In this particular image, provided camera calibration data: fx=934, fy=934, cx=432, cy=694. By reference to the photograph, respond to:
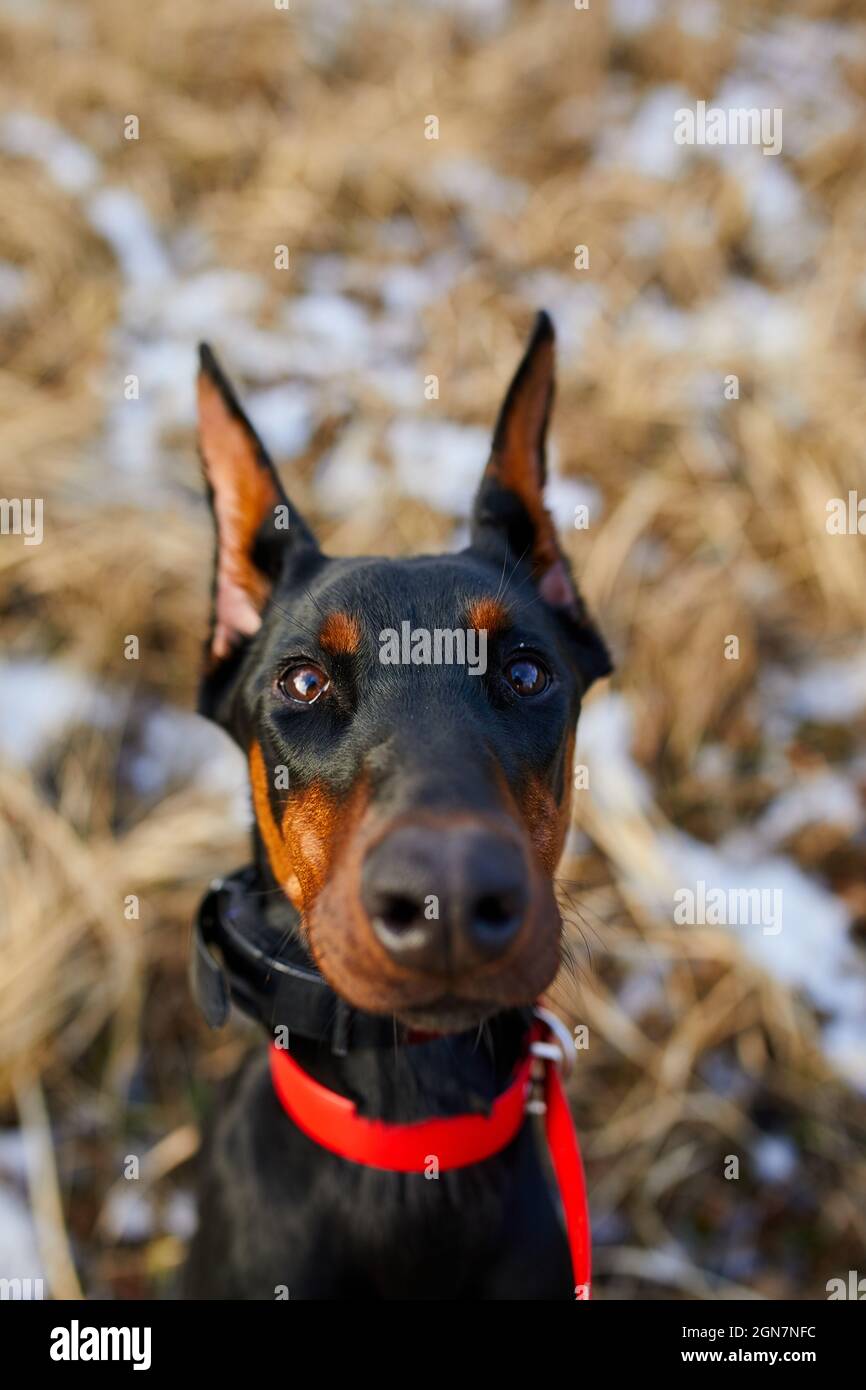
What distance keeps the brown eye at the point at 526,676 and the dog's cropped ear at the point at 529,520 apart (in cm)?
30

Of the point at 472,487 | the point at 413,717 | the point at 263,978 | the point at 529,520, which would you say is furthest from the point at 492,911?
the point at 472,487

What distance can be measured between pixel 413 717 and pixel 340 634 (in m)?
0.24

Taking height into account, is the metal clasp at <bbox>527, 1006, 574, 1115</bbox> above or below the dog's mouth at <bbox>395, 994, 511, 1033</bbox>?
below

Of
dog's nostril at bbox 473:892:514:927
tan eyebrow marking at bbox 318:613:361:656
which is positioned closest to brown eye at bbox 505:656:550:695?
tan eyebrow marking at bbox 318:613:361:656

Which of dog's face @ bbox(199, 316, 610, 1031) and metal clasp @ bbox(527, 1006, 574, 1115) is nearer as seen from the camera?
dog's face @ bbox(199, 316, 610, 1031)

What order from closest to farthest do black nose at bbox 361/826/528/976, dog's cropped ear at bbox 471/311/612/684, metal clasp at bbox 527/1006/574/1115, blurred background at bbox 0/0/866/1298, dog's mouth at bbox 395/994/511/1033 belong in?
black nose at bbox 361/826/528/976 → dog's mouth at bbox 395/994/511/1033 → metal clasp at bbox 527/1006/574/1115 → dog's cropped ear at bbox 471/311/612/684 → blurred background at bbox 0/0/866/1298

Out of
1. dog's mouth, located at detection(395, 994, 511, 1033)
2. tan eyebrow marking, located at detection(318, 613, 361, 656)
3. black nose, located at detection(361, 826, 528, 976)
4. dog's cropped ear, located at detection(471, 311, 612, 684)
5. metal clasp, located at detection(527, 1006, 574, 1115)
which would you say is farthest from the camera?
dog's cropped ear, located at detection(471, 311, 612, 684)

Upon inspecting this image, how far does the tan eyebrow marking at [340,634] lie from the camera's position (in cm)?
160

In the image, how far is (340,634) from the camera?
1.61 metres

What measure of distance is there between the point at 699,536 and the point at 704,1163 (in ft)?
8.59

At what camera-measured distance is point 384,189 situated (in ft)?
18.4

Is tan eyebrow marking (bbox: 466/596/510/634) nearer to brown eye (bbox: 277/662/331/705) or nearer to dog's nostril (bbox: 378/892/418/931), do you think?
brown eye (bbox: 277/662/331/705)

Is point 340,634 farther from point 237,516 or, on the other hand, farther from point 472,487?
point 472,487

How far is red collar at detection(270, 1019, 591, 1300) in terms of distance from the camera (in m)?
1.64
